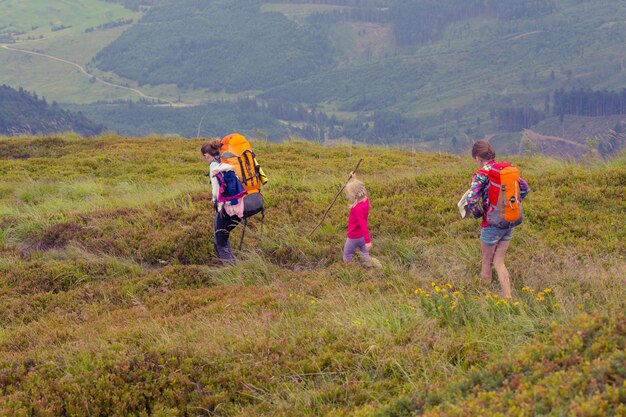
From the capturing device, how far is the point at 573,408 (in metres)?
3.87

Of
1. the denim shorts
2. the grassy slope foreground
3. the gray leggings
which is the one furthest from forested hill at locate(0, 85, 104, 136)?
the denim shorts

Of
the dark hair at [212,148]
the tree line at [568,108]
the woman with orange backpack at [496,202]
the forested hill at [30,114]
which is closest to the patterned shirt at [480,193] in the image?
the woman with orange backpack at [496,202]

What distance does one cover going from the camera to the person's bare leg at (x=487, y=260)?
316 inches

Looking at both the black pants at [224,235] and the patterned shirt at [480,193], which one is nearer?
the patterned shirt at [480,193]

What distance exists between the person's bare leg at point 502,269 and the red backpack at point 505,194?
12.8 inches

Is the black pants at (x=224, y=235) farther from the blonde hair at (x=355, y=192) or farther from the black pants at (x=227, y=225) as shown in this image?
the blonde hair at (x=355, y=192)

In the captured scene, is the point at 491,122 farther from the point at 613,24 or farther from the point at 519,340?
the point at 519,340

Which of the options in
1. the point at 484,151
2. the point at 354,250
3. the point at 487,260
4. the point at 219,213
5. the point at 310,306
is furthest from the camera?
the point at 219,213

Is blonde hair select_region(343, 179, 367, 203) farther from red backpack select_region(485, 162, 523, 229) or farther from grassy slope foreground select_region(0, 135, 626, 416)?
red backpack select_region(485, 162, 523, 229)

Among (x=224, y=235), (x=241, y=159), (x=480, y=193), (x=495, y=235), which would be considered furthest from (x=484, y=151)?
(x=224, y=235)

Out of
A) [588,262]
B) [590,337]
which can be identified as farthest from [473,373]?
[588,262]

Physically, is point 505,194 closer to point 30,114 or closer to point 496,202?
point 496,202

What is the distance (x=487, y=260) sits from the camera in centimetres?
811

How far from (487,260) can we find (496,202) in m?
0.83
